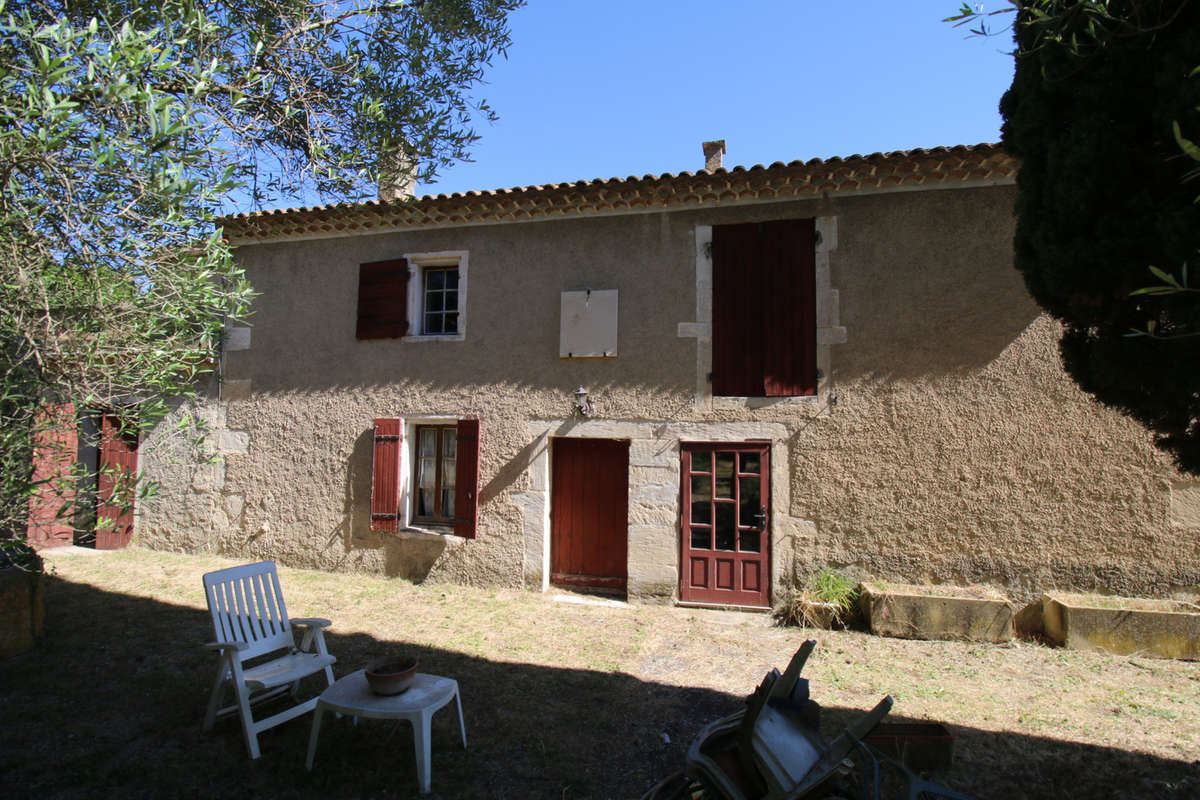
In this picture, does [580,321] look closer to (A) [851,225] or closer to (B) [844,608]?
(A) [851,225]

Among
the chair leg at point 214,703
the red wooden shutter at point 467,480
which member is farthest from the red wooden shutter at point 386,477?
the chair leg at point 214,703

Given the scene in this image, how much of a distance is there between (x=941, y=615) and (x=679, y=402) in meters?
3.02

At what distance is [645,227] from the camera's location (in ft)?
22.7

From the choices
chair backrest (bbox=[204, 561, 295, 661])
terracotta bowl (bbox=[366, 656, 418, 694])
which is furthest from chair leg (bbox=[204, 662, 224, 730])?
terracotta bowl (bbox=[366, 656, 418, 694])

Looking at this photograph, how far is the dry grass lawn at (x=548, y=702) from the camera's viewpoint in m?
3.24

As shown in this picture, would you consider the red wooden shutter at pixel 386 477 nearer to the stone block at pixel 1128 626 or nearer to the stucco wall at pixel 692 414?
the stucco wall at pixel 692 414

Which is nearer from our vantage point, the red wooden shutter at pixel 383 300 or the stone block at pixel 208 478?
the red wooden shutter at pixel 383 300

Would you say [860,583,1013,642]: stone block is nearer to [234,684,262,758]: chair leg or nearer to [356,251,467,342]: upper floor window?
[234,684,262,758]: chair leg

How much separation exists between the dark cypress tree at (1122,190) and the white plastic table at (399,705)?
3.57 metres

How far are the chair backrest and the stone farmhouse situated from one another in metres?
2.04

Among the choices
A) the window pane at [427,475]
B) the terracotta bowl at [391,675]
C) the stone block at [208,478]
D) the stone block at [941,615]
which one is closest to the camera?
the terracotta bowl at [391,675]

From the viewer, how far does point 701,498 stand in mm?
6590

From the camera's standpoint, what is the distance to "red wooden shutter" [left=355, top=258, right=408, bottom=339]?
24.8 ft

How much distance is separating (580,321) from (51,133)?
4.91 meters
